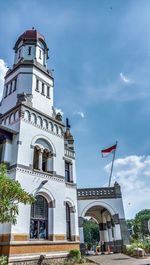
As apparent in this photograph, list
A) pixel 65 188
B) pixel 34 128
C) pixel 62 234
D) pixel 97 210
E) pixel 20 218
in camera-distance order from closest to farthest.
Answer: pixel 20 218 → pixel 62 234 → pixel 34 128 → pixel 65 188 → pixel 97 210

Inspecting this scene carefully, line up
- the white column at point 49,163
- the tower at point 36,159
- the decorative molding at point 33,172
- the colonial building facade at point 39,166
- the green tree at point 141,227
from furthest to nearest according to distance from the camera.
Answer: the green tree at point 141,227 < the white column at point 49,163 < the decorative molding at point 33,172 < the colonial building facade at point 39,166 < the tower at point 36,159

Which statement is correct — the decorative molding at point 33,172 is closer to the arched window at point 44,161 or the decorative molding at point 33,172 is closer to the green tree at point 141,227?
the arched window at point 44,161

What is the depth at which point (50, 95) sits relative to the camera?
2162 cm

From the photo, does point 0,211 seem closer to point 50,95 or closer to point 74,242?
point 74,242

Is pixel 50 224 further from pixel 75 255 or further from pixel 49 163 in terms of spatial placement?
pixel 49 163

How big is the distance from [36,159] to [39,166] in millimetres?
836

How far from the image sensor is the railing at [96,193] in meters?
23.1

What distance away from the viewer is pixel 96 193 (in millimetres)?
23391

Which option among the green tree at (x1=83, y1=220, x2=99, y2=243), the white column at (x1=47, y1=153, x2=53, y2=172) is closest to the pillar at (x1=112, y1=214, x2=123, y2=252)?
the white column at (x1=47, y1=153, x2=53, y2=172)

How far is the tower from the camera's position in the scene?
45.8 feet

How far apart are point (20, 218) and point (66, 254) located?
4958 millimetres

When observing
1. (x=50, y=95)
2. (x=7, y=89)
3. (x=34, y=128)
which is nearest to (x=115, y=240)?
(x=34, y=128)

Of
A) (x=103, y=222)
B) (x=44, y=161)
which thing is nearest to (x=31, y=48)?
(x=44, y=161)

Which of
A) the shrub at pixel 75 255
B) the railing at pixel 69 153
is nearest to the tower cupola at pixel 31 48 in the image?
the railing at pixel 69 153
